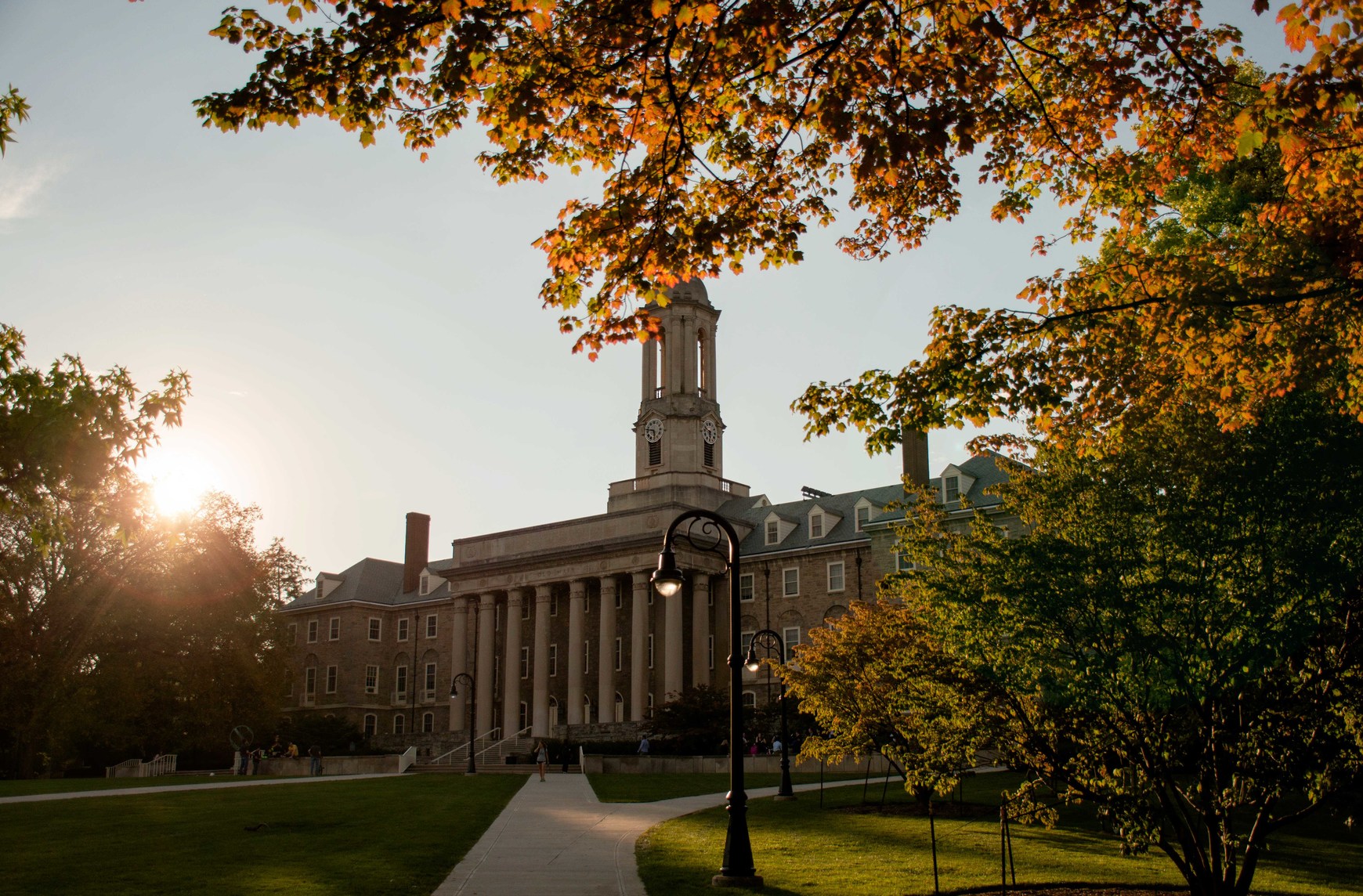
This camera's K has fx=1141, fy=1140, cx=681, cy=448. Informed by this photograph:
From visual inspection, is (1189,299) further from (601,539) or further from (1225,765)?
(601,539)

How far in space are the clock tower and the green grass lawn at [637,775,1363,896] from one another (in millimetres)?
45768

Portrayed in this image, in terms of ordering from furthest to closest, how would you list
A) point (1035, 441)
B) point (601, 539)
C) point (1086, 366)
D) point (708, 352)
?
point (708, 352), point (601, 539), point (1035, 441), point (1086, 366)

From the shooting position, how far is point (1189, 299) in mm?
11633

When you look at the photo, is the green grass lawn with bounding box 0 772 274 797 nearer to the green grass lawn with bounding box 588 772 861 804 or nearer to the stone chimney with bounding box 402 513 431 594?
the green grass lawn with bounding box 588 772 861 804

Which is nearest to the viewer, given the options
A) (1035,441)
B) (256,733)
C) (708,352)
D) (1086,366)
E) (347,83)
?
(347,83)

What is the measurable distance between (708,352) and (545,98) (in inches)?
2577

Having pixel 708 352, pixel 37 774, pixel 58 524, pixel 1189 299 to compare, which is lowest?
pixel 37 774

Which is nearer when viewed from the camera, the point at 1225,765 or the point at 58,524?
the point at 1225,765

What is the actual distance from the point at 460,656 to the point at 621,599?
38.9ft

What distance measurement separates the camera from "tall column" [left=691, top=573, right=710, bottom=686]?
64.7m

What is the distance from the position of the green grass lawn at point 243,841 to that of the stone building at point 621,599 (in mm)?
30365

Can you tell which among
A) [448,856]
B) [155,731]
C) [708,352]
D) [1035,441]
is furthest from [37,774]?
[1035,441]

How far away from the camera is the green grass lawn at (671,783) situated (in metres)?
31.7

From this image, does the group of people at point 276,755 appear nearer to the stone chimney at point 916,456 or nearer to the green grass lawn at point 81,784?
the green grass lawn at point 81,784
